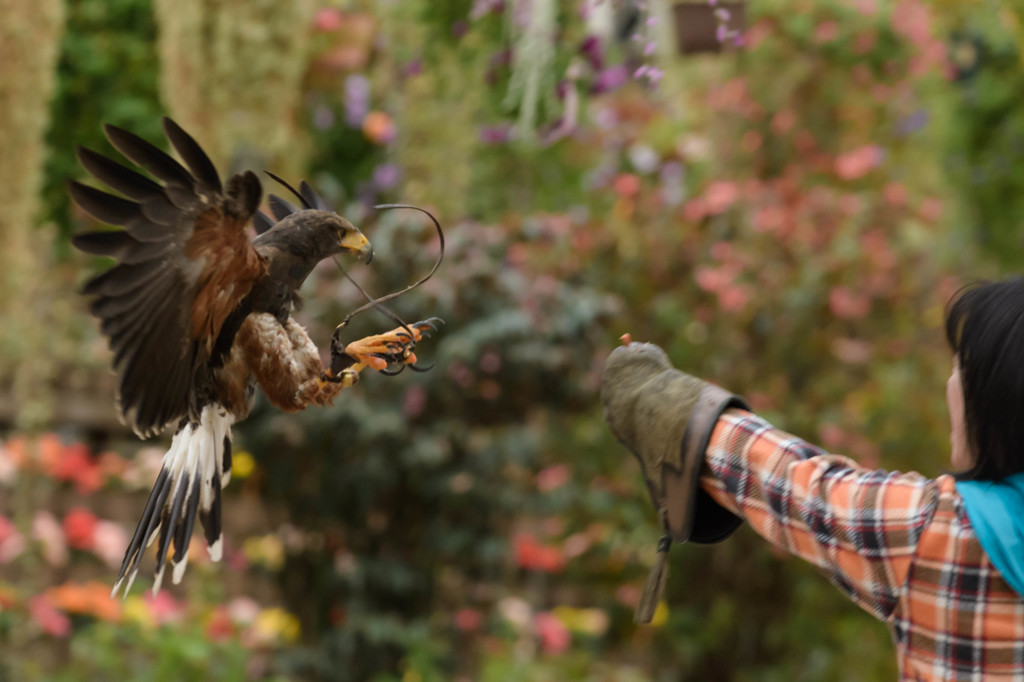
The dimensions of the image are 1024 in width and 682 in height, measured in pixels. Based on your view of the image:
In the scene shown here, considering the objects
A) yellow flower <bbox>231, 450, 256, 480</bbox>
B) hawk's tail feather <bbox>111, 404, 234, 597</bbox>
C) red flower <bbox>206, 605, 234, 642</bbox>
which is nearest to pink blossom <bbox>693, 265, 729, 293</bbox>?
yellow flower <bbox>231, 450, 256, 480</bbox>

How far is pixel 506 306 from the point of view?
9.52ft

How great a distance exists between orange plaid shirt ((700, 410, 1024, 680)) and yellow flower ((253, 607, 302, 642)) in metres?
2.33

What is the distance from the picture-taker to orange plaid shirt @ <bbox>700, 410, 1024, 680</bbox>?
987 millimetres

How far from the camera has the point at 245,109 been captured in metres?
2.70

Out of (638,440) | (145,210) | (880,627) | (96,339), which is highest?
(145,210)

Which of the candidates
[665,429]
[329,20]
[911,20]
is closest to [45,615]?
[329,20]

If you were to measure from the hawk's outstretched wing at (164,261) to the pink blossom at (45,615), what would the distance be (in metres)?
2.31

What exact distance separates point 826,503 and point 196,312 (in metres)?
0.65

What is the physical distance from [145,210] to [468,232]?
2.12 meters

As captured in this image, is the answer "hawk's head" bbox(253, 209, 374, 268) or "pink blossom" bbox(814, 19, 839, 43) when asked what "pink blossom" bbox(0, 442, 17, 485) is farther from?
"pink blossom" bbox(814, 19, 839, 43)

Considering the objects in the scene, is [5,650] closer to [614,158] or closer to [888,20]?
[614,158]

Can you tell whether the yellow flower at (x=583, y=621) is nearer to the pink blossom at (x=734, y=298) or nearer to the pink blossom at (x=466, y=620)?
the pink blossom at (x=466, y=620)

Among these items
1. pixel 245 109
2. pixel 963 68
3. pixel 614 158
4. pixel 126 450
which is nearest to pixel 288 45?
pixel 245 109

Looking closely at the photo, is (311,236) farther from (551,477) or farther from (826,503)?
(551,477)
